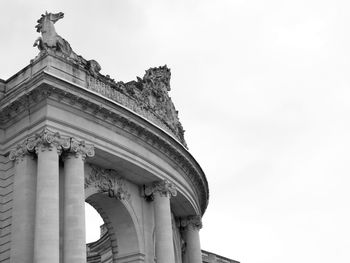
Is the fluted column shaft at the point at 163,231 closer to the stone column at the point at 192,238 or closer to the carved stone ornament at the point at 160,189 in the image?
the carved stone ornament at the point at 160,189

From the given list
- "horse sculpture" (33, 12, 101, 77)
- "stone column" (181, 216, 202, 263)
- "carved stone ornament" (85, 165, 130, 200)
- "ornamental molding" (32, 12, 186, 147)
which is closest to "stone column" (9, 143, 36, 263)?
"carved stone ornament" (85, 165, 130, 200)

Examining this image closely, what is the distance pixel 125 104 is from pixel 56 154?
24.2ft

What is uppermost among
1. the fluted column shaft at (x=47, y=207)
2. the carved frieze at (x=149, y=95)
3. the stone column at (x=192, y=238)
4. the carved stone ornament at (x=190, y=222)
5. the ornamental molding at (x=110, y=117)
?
the carved frieze at (x=149, y=95)

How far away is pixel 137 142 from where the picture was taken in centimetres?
3494

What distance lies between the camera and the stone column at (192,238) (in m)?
41.8

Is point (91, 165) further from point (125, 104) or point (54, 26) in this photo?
point (54, 26)

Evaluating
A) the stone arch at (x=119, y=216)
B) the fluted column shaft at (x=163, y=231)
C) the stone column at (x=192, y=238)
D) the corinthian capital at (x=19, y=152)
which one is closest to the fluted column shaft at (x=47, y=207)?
the corinthian capital at (x=19, y=152)

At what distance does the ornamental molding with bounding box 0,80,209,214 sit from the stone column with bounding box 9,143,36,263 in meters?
2.18

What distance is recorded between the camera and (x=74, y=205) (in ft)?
95.6

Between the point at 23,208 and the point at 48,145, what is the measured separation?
322 centimetres

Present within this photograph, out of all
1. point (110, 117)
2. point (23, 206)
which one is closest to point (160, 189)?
point (110, 117)

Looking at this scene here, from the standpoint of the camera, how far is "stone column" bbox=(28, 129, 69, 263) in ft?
88.3

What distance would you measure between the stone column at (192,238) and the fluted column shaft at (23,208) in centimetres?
1561

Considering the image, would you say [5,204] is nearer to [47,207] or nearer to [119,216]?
[47,207]
